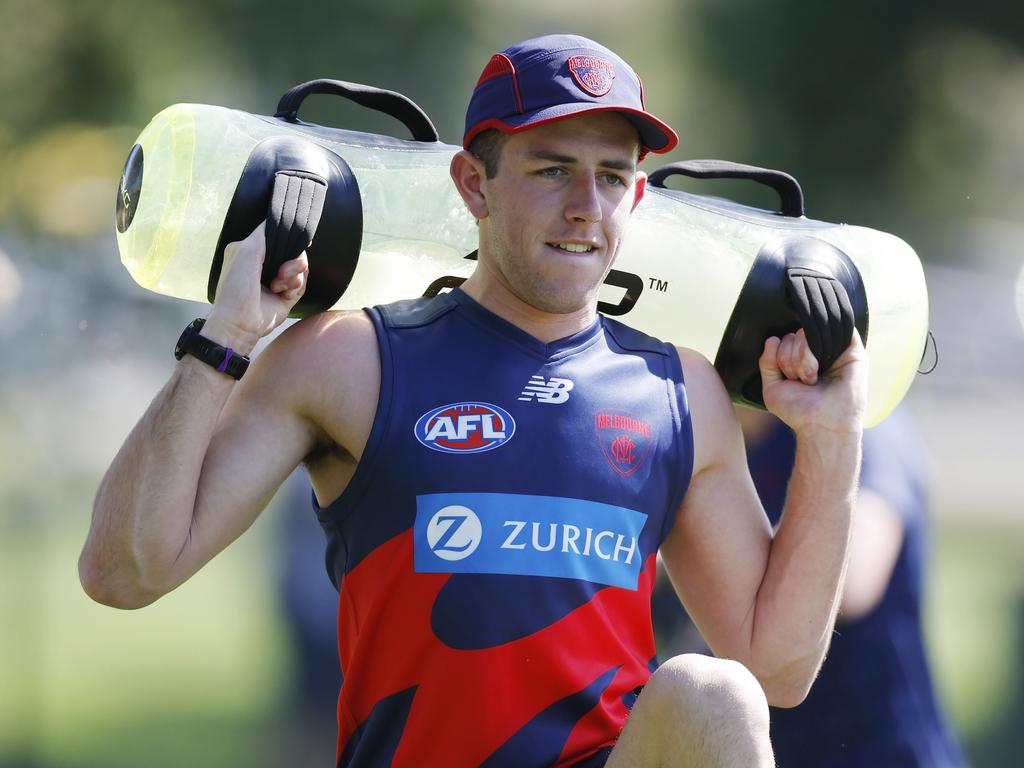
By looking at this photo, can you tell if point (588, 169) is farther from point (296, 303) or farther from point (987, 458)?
point (987, 458)

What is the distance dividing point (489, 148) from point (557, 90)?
0.16 meters

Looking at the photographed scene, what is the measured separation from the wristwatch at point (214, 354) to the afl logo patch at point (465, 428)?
256 millimetres

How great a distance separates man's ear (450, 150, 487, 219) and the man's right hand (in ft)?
1.00

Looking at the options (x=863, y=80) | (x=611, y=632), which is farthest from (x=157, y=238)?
(x=863, y=80)

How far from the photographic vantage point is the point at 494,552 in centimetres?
177

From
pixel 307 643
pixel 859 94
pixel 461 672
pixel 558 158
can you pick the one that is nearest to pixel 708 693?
pixel 461 672

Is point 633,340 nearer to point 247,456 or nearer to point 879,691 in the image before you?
point 247,456

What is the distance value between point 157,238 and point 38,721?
1846 mm

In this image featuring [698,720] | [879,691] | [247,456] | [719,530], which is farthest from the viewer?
[879,691]

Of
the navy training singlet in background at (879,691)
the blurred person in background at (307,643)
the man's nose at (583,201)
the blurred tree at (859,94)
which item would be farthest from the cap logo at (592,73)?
the blurred tree at (859,94)

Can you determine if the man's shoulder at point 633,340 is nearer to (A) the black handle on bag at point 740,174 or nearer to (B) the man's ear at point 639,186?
(B) the man's ear at point 639,186

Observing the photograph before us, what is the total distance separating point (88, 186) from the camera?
132 inches

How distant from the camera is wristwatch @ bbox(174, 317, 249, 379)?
5.69 feet

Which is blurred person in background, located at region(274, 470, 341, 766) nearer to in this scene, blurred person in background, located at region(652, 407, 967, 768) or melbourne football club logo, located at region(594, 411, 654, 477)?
blurred person in background, located at region(652, 407, 967, 768)
